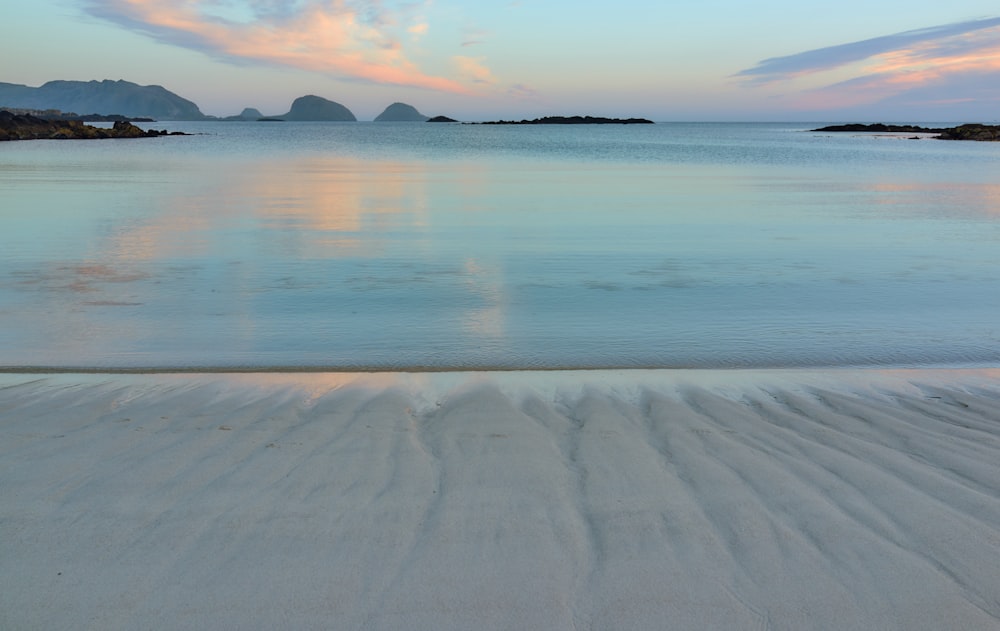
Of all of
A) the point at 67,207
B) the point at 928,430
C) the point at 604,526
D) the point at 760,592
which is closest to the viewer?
the point at 760,592

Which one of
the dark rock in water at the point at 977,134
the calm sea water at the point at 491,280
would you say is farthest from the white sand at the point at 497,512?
the dark rock in water at the point at 977,134

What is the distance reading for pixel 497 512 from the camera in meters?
3.81

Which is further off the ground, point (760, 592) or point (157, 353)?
point (760, 592)

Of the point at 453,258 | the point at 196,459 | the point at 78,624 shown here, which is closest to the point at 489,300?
the point at 453,258

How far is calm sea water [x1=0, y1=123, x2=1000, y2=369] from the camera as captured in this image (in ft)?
25.4

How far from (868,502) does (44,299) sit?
33.5 ft

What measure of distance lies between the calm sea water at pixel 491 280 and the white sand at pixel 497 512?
1.84 metres

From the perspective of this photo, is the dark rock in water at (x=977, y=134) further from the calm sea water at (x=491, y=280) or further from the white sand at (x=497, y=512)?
the white sand at (x=497, y=512)

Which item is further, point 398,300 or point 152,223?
point 152,223

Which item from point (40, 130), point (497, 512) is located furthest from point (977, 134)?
point (40, 130)

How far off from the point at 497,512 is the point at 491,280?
785cm

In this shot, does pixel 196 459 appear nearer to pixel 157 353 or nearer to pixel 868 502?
pixel 157 353

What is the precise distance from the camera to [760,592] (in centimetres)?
313

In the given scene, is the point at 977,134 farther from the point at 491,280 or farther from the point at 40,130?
the point at 40,130
